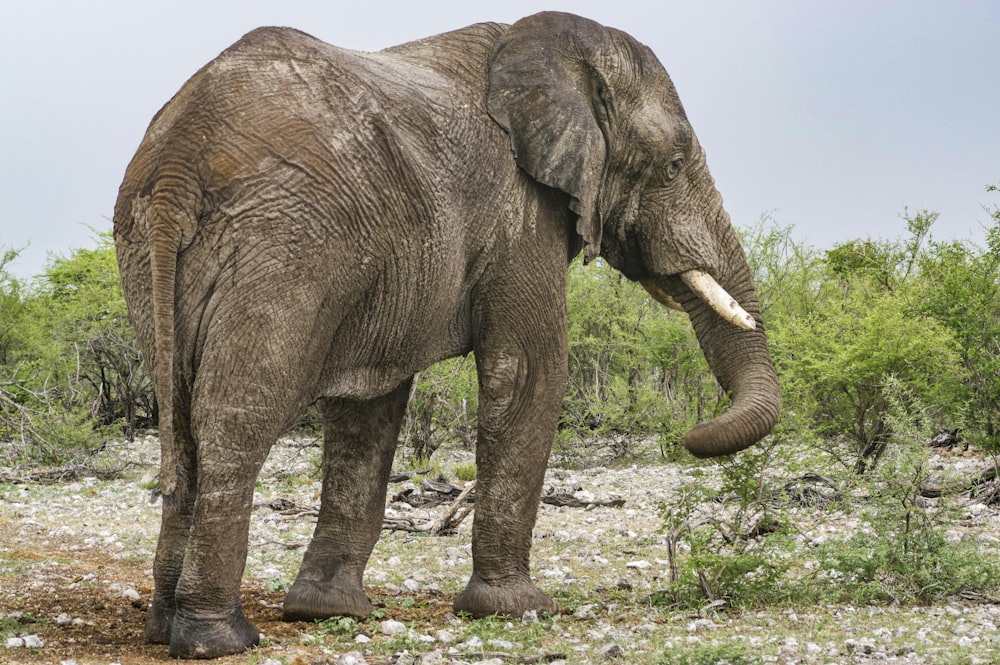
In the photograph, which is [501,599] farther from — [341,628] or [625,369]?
[625,369]

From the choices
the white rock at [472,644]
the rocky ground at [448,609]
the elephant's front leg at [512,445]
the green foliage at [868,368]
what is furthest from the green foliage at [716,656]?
the green foliage at [868,368]

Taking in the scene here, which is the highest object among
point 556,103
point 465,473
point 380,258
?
point 556,103

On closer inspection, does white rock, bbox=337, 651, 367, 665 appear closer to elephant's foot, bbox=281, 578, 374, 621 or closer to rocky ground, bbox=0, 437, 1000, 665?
rocky ground, bbox=0, 437, 1000, 665

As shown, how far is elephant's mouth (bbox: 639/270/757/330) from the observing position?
8.14 m

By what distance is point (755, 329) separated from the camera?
8.23 m

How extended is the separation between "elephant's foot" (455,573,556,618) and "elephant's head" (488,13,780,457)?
4.96 feet

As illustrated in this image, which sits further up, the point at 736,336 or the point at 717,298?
the point at 717,298

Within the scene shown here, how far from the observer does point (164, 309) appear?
5.83 m

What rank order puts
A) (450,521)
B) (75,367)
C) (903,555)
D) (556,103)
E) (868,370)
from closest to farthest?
(556,103), (903,555), (450,521), (868,370), (75,367)

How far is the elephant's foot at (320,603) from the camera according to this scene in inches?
299

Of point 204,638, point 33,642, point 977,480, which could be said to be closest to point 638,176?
point 204,638

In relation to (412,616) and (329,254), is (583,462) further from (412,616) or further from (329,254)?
(329,254)

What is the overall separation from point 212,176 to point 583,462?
15.0 meters

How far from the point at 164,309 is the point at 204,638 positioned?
175cm
